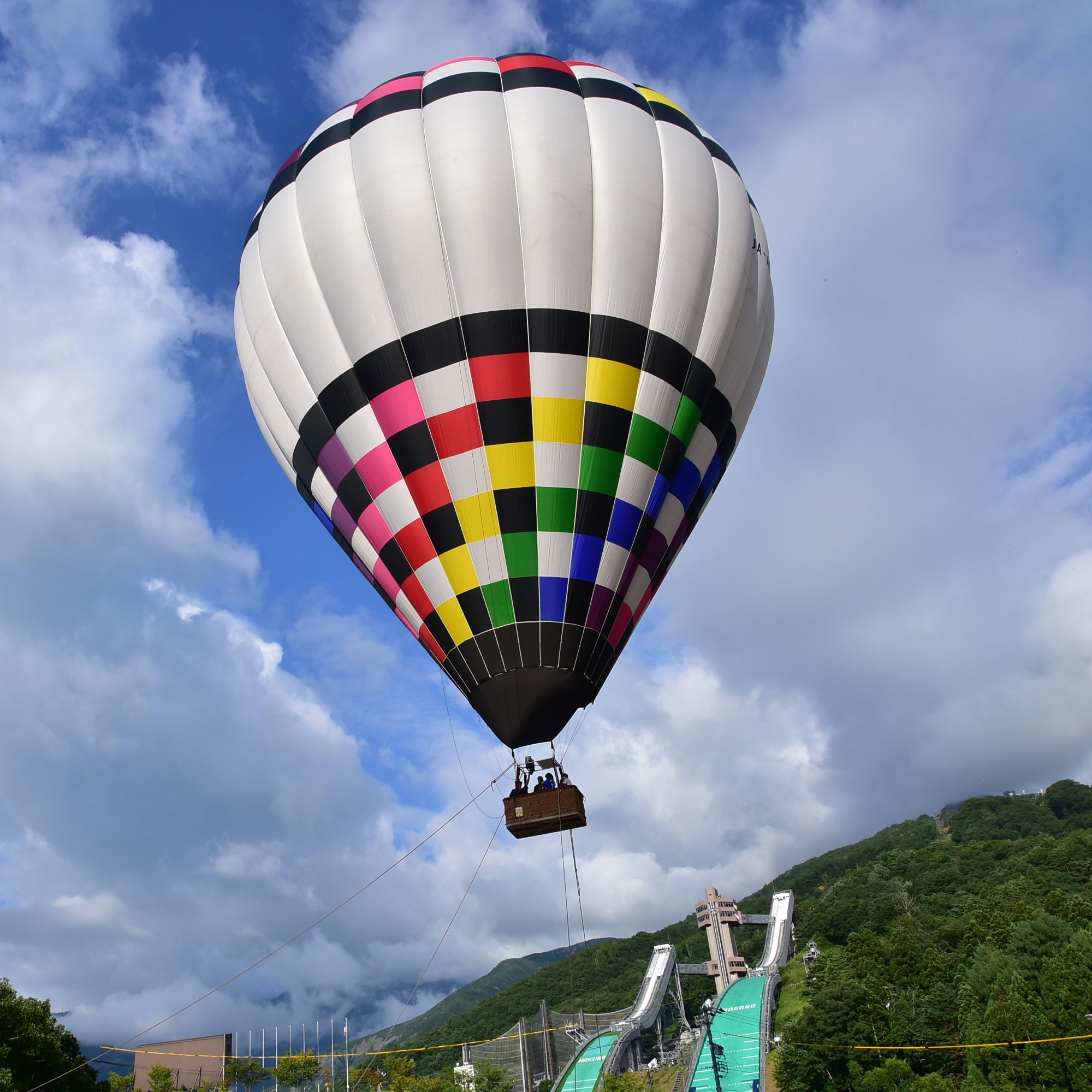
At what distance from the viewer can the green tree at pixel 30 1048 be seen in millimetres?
22891

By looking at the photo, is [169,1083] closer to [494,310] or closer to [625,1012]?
[625,1012]

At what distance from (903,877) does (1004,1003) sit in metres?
87.9

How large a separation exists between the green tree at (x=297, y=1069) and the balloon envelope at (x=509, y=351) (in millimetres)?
52521

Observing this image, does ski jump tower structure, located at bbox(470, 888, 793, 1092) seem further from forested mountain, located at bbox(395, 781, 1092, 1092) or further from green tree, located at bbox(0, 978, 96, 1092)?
green tree, located at bbox(0, 978, 96, 1092)

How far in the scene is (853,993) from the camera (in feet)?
142

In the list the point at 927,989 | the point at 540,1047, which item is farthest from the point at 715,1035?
the point at 540,1047

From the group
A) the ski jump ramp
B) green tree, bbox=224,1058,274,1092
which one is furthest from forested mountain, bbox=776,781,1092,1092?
green tree, bbox=224,1058,274,1092

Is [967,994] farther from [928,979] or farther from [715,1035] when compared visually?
[715,1035]

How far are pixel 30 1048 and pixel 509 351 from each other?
22.5 m

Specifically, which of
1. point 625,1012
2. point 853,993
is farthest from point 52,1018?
point 625,1012

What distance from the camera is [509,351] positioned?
13.5 meters

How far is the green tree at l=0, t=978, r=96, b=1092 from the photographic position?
901 inches

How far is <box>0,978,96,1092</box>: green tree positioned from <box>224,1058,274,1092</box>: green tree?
30.0 meters

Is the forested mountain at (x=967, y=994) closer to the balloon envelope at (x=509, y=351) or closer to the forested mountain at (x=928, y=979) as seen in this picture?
the forested mountain at (x=928, y=979)
